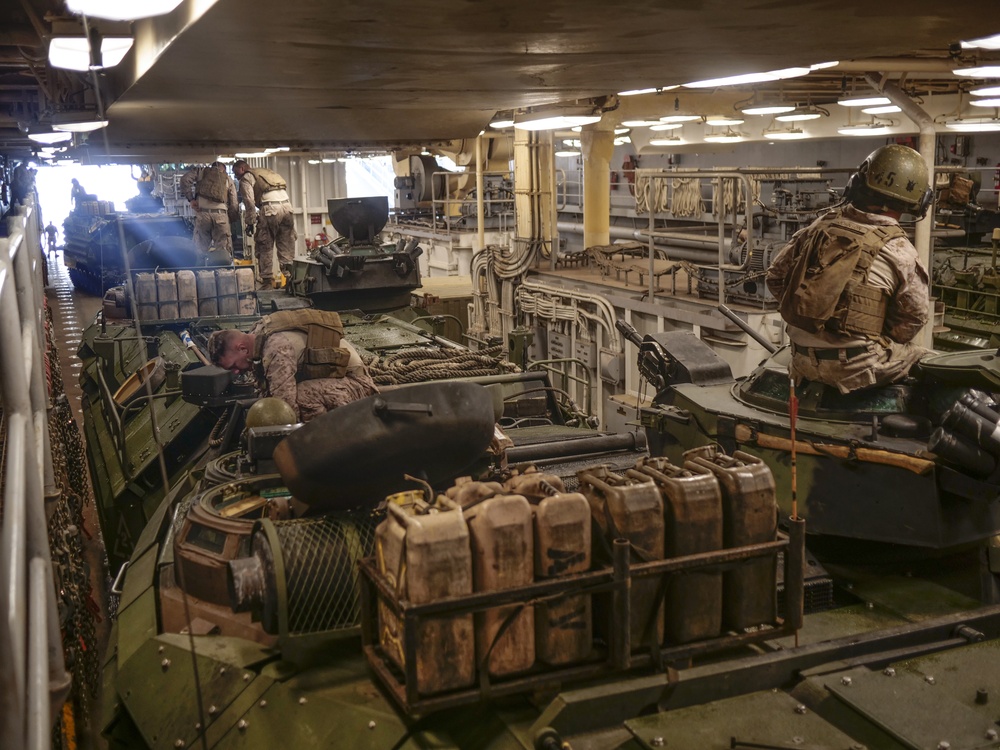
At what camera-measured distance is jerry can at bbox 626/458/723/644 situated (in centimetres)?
403

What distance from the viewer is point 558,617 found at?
3.88m

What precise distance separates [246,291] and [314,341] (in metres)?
5.79

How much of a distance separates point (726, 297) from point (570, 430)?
17.8ft

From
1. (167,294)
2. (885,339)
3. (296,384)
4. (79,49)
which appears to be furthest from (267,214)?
(885,339)

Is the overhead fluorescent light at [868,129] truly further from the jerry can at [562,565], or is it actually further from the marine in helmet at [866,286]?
the jerry can at [562,565]

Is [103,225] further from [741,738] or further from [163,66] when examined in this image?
[741,738]

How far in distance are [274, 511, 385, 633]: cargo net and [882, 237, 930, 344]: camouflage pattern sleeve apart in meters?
3.00

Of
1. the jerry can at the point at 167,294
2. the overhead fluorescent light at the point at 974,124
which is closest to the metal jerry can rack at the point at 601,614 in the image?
the jerry can at the point at 167,294

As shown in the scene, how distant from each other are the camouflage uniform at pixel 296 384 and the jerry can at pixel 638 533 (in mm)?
2832

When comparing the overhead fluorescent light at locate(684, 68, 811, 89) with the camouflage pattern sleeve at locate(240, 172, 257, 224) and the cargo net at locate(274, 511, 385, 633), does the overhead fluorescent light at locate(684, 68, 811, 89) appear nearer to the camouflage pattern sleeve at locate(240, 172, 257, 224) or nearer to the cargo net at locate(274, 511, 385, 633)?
the cargo net at locate(274, 511, 385, 633)

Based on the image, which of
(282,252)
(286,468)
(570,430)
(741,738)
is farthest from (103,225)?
(741,738)

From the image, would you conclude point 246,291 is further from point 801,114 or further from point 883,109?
point 883,109

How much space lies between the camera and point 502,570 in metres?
3.74

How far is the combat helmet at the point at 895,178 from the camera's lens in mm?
5617
